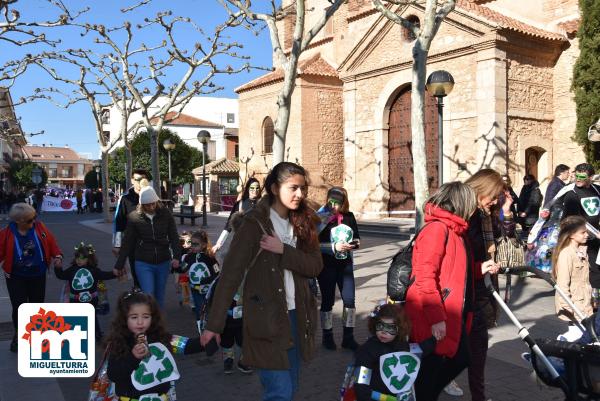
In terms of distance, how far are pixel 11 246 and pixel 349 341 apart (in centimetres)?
358

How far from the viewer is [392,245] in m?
15.1

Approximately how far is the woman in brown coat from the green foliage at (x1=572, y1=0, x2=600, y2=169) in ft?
49.3

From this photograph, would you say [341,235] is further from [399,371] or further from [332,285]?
[399,371]

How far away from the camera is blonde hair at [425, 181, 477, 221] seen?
131 inches

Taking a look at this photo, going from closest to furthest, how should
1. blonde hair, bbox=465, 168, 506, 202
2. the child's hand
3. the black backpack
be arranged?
the child's hand, the black backpack, blonde hair, bbox=465, 168, 506, 202

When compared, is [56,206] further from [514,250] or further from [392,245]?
[514,250]

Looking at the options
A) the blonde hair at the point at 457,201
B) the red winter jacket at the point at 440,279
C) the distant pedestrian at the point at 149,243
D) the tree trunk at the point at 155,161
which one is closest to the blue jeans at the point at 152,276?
the distant pedestrian at the point at 149,243

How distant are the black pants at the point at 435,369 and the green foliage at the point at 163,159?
42781 mm

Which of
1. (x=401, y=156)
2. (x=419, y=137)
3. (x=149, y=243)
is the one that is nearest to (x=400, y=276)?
(x=149, y=243)

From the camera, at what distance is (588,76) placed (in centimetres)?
1552

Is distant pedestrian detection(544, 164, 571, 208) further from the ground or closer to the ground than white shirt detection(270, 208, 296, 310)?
further from the ground

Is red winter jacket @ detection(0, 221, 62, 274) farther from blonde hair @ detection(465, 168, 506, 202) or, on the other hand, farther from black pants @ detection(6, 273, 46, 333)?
blonde hair @ detection(465, 168, 506, 202)

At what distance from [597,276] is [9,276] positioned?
20.3ft

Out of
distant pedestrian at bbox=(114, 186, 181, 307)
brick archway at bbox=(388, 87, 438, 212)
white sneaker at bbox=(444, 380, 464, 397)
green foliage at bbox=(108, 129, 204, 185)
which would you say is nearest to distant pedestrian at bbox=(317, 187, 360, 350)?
white sneaker at bbox=(444, 380, 464, 397)
